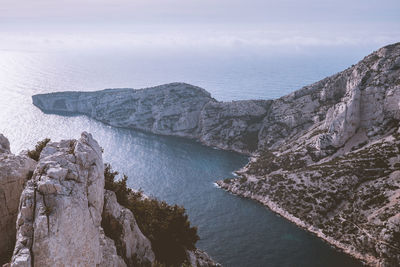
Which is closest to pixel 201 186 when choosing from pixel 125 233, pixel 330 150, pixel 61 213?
pixel 330 150

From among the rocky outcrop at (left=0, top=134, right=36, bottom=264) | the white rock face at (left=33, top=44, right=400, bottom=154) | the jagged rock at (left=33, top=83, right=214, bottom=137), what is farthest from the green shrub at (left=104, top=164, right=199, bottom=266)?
the jagged rock at (left=33, top=83, right=214, bottom=137)

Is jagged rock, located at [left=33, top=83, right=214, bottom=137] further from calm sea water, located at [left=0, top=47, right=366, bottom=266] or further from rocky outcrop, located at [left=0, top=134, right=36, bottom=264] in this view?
rocky outcrop, located at [left=0, top=134, right=36, bottom=264]

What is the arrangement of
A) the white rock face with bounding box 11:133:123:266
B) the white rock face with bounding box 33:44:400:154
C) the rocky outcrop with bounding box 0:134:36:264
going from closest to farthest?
the white rock face with bounding box 11:133:123:266 < the rocky outcrop with bounding box 0:134:36:264 < the white rock face with bounding box 33:44:400:154

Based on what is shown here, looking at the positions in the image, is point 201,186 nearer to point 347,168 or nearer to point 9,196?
point 347,168

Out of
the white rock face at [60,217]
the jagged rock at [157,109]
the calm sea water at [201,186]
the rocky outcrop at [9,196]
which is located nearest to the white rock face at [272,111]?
the jagged rock at [157,109]

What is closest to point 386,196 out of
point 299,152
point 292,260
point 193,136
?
point 292,260

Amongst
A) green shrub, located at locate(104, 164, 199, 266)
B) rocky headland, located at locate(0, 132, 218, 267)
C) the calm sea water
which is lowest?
the calm sea water

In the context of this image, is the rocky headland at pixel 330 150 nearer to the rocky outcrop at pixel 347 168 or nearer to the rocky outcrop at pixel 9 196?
the rocky outcrop at pixel 347 168

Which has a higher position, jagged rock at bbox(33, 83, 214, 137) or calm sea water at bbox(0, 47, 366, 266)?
jagged rock at bbox(33, 83, 214, 137)
